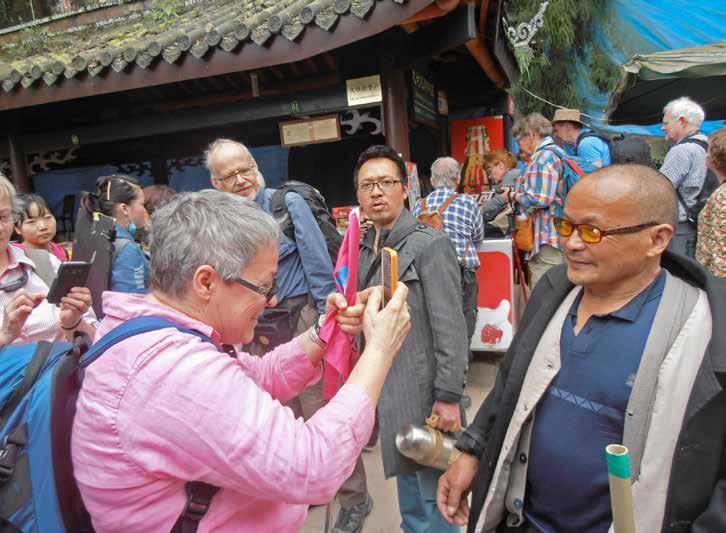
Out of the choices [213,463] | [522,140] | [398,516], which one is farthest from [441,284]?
[522,140]

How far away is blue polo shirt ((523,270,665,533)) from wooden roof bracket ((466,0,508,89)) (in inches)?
144

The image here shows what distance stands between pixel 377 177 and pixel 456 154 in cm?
536

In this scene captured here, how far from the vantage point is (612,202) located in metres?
1.34

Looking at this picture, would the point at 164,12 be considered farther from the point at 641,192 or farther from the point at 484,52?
the point at 641,192

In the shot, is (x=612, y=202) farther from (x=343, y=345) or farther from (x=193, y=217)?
(x=193, y=217)

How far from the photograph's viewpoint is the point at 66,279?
6.16 feet

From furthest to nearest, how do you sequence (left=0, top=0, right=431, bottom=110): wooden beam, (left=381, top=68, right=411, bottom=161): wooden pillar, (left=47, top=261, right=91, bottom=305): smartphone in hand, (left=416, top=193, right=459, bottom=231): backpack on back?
(left=381, top=68, right=411, bottom=161): wooden pillar
(left=416, top=193, right=459, bottom=231): backpack on back
(left=0, top=0, right=431, bottom=110): wooden beam
(left=47, top=261, right=91, bottom=305): smartphone in hand

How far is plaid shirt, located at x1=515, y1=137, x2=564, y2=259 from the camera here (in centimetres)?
420

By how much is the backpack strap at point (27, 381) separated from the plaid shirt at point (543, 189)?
157 inches

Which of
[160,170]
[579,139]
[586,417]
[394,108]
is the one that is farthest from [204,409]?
[160,170]

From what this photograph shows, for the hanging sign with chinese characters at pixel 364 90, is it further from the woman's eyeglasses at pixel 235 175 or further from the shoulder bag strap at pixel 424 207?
the woman's eyeglasses at pixel 235 175

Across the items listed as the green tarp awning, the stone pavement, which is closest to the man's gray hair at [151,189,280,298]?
the stone pavement

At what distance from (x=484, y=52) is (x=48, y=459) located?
5.53 m

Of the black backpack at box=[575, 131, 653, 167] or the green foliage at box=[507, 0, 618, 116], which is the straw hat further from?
the green foliage at box=[507, 0, 618, 116]
